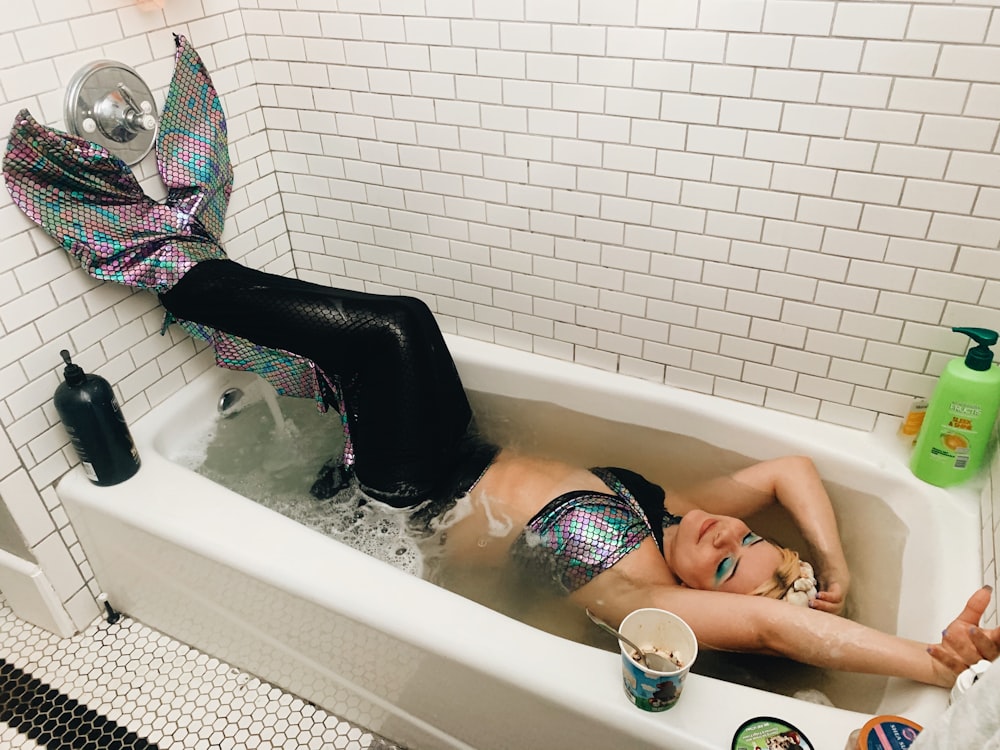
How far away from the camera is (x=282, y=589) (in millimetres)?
1484

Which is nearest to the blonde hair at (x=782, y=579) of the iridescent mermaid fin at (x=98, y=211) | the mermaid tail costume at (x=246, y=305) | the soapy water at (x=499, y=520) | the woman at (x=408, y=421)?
the woman at (x=408, y=421)

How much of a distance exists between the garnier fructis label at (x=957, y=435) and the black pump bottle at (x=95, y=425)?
Answer: 5.58ft

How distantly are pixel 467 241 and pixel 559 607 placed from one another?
36.8 inches

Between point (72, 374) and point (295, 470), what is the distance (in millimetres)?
577

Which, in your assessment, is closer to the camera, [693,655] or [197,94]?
[693,655]

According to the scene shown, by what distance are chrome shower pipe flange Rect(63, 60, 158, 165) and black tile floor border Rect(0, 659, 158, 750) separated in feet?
4.02

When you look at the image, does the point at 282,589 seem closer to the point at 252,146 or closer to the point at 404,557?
the point at 404,557

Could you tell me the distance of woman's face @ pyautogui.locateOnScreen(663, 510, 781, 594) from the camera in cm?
147

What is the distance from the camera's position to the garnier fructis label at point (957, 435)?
1.47 metres

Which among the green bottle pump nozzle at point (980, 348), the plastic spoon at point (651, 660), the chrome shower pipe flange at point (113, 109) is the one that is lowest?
the plastic spoon at point (651, 660)

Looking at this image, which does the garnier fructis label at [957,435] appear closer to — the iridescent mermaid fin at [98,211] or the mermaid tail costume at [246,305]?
the mermaid tail costume at [246,305]

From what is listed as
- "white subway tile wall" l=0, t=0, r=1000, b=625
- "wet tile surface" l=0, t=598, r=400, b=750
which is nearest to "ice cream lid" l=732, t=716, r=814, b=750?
"white subway tile wall" l=0, t=0, r=1000, b=625

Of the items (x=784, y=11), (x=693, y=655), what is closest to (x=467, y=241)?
(x=784, y=11)

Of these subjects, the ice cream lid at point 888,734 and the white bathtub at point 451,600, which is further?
the white bathtub at point 451,600
